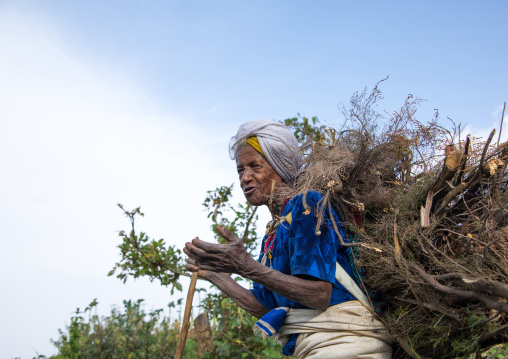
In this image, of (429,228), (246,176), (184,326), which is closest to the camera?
(429,228)

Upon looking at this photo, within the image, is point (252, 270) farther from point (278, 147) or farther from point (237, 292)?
point (278, 147)

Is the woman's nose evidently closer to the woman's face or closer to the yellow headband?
the woman's face

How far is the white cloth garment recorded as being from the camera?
7.35 ft

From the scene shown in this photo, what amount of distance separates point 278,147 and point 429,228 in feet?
3.84

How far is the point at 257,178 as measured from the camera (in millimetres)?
2951

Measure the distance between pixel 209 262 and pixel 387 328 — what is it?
0.96m

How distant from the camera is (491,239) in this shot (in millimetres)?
1944

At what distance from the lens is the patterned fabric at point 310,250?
2.23 meters

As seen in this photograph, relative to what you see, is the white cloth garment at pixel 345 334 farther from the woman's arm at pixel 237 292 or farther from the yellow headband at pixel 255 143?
the yellow headband at pixel 255 143

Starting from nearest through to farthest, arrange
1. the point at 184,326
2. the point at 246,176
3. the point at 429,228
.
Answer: the point at 429,228 → the point at 184,326 → the point at 246,176

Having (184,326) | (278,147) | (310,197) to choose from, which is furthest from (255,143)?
(184,326)

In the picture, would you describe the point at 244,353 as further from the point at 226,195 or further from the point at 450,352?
the point at 450,352

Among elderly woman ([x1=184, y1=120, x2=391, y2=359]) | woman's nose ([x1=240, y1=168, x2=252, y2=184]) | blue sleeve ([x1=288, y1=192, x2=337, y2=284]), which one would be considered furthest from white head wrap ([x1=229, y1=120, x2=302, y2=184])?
blue sleeve ([x1=288, y1=192, x2=337, y2=284])

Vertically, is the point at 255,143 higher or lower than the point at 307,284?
higher
